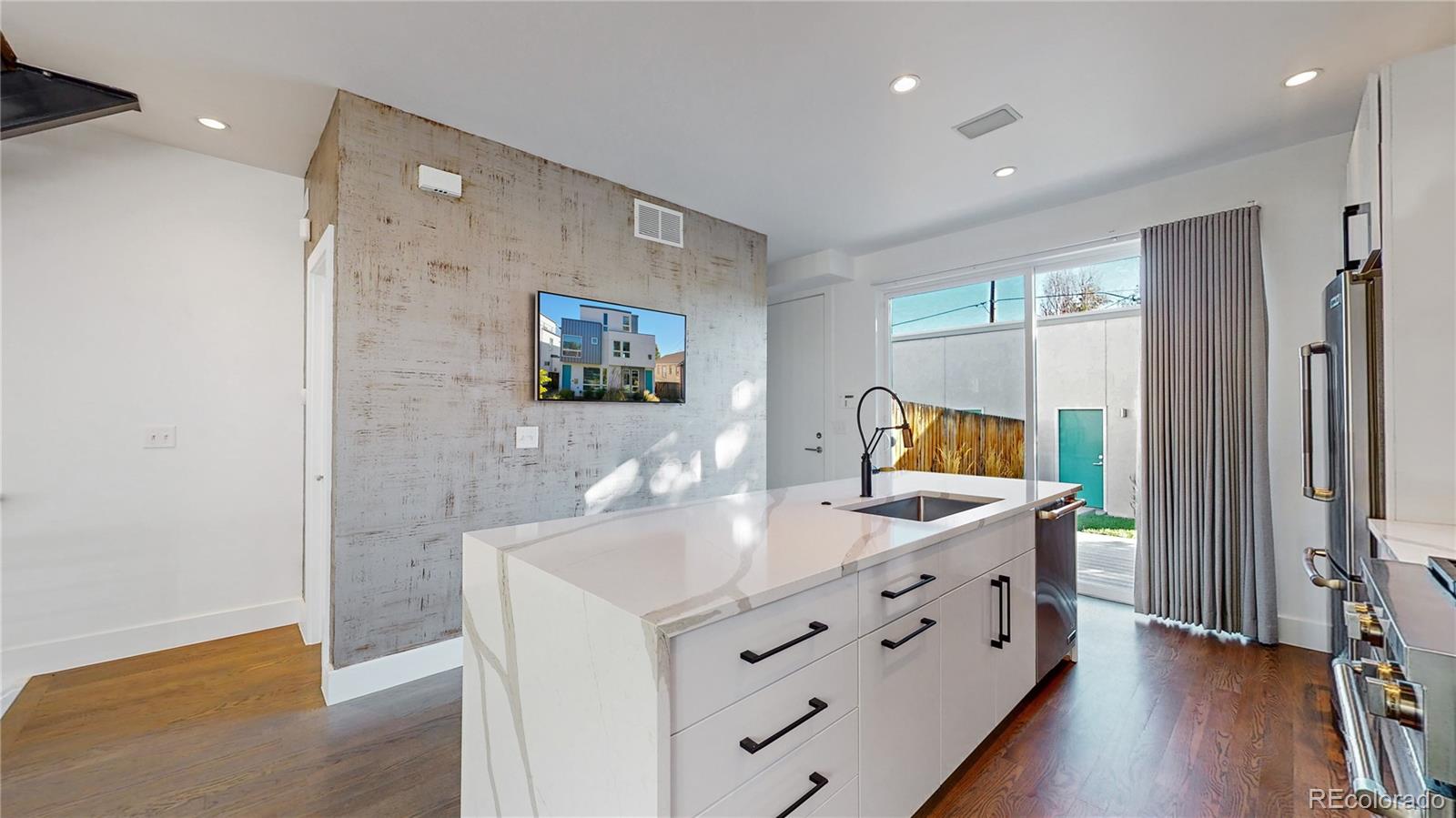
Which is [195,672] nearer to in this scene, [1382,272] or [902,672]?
[902,672]

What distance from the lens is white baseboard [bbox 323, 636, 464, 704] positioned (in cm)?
235

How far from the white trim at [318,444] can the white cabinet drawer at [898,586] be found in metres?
2.30

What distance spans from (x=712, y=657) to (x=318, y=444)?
3.01m

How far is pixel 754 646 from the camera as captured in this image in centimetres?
105

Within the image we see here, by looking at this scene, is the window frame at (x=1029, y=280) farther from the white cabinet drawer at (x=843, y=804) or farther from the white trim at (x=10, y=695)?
the white trim at (x=10, y=695)

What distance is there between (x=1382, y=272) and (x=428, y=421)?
3654 millimetres

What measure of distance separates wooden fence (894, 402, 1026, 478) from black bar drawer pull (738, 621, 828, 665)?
11.1ft

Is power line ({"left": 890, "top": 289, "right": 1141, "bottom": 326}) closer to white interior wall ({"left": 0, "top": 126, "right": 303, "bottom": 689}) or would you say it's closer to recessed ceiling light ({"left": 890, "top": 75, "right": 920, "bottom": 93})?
recessed ceiling light ({"left": 890, "top": 75, "right": 920, "bottom": 93})

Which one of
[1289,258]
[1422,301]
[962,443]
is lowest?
[962,443]


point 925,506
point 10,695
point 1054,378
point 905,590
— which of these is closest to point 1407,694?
point 905,590

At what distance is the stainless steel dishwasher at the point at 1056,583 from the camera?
2244mm

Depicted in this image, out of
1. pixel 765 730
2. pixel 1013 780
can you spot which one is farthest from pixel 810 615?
pixel 1013 780

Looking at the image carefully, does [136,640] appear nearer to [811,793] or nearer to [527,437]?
[527,437]

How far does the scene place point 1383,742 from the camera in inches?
53.7
